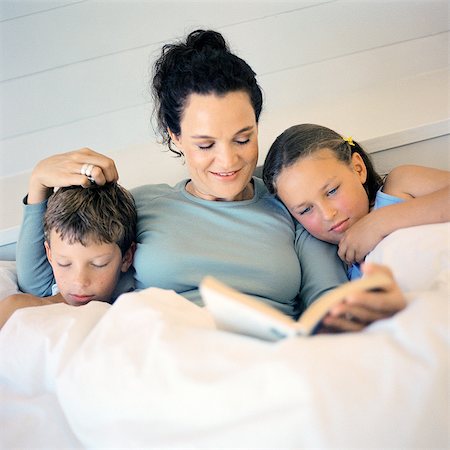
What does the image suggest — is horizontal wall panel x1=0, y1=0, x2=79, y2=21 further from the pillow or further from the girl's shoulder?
the pillow

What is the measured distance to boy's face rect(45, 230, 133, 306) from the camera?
1234 millimetres

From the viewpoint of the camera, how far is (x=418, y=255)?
1026mm

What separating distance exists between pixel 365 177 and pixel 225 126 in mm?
369

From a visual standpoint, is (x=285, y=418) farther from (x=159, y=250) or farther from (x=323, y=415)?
(x=159, y=250)

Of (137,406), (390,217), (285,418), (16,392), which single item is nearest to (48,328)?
(16,392)

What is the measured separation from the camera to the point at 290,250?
1324mm

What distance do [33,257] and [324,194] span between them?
0.69 meters

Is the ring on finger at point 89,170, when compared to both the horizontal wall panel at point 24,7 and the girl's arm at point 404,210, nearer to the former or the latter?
the girl's arm at point 404,210

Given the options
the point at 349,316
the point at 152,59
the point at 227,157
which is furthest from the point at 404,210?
the point at 152,59

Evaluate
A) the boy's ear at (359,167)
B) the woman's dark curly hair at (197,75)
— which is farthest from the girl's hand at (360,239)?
the woman's dark curly hair at (197,75)

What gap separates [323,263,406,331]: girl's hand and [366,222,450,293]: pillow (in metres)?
0.19

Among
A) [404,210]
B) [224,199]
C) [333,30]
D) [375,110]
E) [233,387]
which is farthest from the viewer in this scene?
[333,30]

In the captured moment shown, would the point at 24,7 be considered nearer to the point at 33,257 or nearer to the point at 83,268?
the point at 33,257

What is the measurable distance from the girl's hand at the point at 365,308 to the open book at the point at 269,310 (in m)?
0.01
